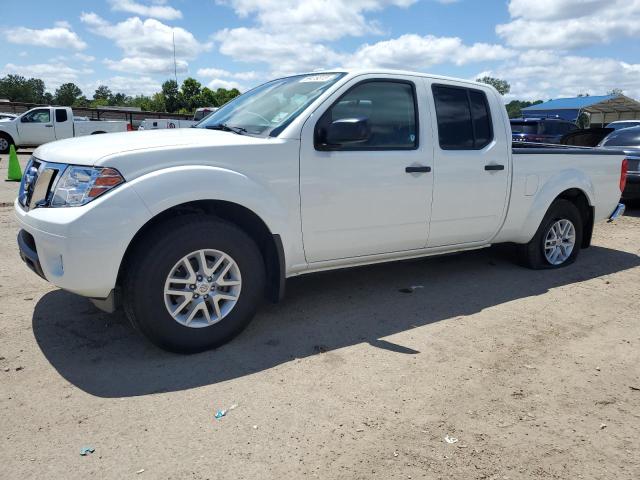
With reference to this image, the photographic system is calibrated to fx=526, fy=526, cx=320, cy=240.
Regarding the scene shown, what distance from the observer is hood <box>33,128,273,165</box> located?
3186 mm

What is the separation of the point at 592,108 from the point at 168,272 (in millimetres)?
45986

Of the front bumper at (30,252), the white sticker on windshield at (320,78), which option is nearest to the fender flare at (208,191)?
the front bumper at (30,252)

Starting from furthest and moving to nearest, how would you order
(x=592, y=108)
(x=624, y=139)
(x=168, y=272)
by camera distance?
(x=592, y=108)
(x=624, y=139)
(x=168, y=272)

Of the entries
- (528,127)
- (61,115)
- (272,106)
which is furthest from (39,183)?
(61,115)

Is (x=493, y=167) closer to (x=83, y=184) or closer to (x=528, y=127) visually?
(x=83, y=184)

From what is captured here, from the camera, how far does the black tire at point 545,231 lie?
5520 mm

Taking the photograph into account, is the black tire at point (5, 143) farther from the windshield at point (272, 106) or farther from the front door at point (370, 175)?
the front door at point (370, 175)

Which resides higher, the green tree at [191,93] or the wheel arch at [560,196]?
the green tree at [191,93]

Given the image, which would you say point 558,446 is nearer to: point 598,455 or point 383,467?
point 598,455

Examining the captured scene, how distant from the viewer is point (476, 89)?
4.91 m

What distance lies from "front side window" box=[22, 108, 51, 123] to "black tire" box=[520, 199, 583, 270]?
64.7ft

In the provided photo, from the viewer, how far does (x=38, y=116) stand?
20016 mm

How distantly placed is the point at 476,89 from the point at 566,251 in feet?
7.37

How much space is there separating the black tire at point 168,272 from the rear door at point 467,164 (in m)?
1.78
